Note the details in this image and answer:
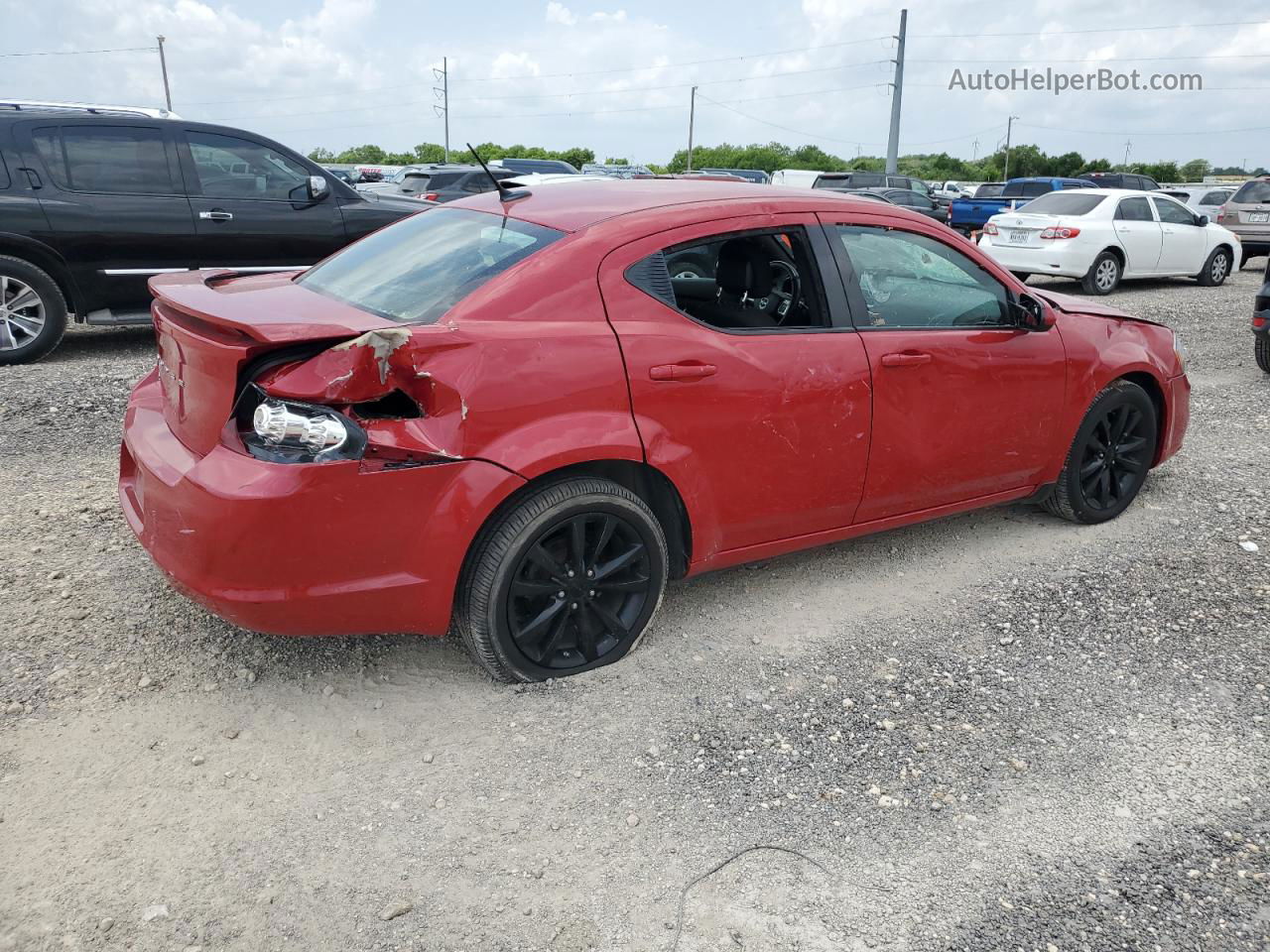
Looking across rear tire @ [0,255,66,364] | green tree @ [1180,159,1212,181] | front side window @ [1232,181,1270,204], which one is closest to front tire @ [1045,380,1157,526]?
rear tire @ [0,255,66,364]

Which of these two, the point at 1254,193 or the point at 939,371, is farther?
the point at 1254,193

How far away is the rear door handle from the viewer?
12.7ft

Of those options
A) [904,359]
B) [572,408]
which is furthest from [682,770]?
[904,359]

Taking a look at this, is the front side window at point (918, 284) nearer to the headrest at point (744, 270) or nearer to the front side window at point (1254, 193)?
the headrest at point (744, 270)

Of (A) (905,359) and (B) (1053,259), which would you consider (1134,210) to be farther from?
(A) (905,359)

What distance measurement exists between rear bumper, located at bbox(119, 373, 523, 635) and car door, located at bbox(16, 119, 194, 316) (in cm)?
517

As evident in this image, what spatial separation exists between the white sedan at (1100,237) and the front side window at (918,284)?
9.69 metres

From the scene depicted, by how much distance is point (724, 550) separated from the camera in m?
3.69

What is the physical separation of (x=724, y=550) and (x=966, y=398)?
1247mm

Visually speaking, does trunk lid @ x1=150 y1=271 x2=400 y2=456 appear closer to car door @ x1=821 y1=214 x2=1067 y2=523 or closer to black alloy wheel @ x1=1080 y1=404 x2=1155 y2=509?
car door @ x1=821 y1=214 x2=1067 y2=523

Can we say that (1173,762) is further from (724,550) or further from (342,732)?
(342,732)

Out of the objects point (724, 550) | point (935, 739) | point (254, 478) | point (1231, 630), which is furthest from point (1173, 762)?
point (254, 478)

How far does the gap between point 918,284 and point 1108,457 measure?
1.57m

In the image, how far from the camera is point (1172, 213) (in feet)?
47.7
